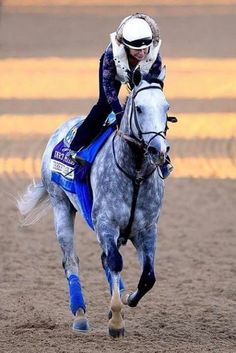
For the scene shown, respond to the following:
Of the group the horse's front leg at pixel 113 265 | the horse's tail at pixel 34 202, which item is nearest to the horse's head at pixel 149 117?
the horse's front leg at pixel 113 265

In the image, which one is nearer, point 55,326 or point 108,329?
point 108,329

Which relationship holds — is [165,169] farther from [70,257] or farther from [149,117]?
[70,257]

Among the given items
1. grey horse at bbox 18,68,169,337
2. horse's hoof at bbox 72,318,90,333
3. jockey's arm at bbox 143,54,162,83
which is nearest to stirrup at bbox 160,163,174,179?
grey horse at bbox 18,68,169,337

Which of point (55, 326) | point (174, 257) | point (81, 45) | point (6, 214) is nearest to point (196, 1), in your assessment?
point (81, 45)

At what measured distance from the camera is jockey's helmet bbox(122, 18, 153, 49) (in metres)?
7.39

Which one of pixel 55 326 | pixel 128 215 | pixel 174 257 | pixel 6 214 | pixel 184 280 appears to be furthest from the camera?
pixel 6 214

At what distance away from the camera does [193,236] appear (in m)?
12.0

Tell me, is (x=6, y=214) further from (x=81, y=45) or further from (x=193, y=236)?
(x=81, y=45)

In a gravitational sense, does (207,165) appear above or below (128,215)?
below

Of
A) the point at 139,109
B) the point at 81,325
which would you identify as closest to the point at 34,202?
the point at 81,325

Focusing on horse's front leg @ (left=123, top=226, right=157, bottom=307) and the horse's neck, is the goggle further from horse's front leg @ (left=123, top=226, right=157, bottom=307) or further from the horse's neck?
horse's front leg @ (left=123, top=226, right=157, bottom=307)

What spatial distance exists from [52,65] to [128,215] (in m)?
12.5

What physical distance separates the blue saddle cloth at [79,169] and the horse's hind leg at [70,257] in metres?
0.22

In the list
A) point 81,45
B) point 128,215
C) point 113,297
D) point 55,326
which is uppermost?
point 128,215
